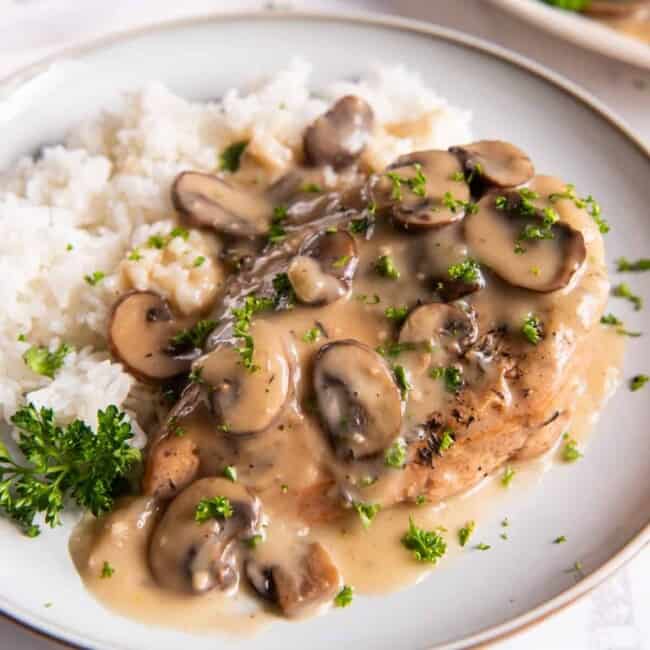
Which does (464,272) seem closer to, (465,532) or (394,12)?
(465,532)

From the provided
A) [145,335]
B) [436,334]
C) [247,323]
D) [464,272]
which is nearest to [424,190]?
[464,272]

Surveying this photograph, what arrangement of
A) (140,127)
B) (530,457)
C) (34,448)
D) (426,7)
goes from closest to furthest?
(34,448) → (530,457) → (140,127) → (426,7)

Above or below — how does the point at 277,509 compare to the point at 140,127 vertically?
below

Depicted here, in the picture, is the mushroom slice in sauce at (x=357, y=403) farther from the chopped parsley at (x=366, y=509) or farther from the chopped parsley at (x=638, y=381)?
the chopped parsley at (x=638, y=381)

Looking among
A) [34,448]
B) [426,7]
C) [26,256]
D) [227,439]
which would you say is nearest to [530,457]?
[227,439]

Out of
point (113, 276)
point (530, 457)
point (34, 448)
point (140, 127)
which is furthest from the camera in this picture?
point (140, 127)

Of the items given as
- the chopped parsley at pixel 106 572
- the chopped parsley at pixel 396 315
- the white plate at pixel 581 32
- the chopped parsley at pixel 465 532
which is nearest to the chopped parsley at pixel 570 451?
the chopped parsley at pixel 465 532

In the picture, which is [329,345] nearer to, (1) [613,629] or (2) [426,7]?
(1) [613,629]
